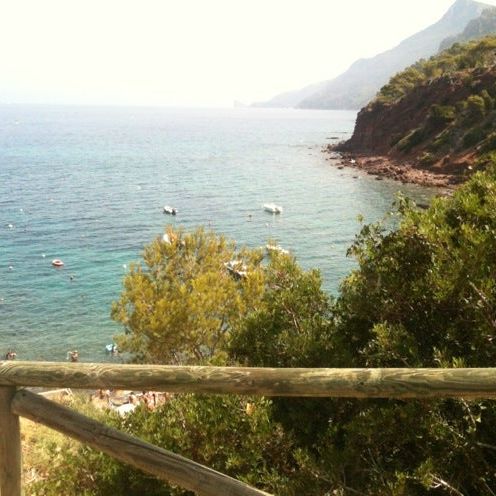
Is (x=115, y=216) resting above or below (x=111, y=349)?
above

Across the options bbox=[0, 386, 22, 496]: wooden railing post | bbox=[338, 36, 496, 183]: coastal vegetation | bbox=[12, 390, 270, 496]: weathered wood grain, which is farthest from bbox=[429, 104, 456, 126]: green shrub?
Answer: bbox=[0, 386, 22, 496]: wooden railing post

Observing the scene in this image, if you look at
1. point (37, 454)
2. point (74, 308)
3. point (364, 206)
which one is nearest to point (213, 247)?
point (37, 454)

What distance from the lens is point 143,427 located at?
8.34m

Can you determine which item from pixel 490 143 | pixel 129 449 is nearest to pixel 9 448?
pixel 129 449

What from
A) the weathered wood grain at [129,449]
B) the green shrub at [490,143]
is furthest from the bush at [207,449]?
the green shrub at [490,143]

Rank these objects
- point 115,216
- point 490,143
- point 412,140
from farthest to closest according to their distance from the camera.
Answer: point 412,140 < point 490,143 < point 115,216

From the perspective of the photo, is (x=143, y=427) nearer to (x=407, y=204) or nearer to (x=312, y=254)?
(x=407, y=204)

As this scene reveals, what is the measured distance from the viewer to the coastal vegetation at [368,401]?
211 inches

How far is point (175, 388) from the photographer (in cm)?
276

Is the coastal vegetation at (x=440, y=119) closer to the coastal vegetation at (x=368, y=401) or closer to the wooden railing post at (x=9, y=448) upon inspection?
the coastal vegetation at (x=368, y=401)

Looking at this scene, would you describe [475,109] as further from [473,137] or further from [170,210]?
[170,210]

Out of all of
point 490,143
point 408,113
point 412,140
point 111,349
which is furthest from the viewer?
point 408,113

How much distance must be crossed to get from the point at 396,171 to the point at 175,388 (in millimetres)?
74612

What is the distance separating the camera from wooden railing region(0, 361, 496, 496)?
8.18ft
